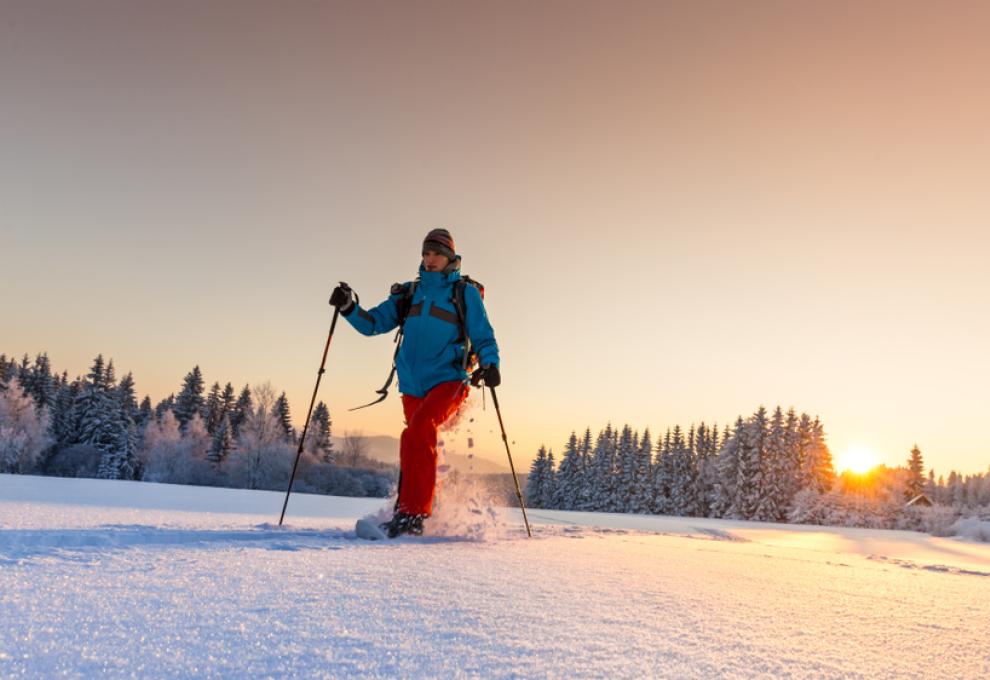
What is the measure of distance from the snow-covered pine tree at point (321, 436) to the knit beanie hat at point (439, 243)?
204ft

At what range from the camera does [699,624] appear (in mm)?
1371

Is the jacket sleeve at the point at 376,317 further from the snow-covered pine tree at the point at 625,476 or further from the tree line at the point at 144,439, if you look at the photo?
the snow-covered pine tree at the point at 625,476

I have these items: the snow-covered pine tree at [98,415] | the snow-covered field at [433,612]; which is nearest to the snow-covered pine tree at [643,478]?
the snow-covered pine tree at [98,415]

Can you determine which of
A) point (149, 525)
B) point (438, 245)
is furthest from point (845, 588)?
point (438, 245)

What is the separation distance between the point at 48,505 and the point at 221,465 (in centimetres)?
5753

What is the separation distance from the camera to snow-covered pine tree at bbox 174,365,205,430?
6500 cm

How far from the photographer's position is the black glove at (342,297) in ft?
14.2

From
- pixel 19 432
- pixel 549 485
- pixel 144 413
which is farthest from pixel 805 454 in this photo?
pixel 144 413

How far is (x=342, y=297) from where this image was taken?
4340mm

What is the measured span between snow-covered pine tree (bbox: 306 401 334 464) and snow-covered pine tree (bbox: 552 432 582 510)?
2444cm

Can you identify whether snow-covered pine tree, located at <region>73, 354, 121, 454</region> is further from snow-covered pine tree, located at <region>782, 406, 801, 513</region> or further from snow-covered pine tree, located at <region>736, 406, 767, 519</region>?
snow-covered pine tree, located at <region>782, 406, 801, 513</region>

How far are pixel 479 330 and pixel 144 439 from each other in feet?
206

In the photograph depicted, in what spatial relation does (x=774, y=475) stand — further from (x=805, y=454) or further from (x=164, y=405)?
(x=164, y=405)

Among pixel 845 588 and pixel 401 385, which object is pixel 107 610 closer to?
pixel 845 588
